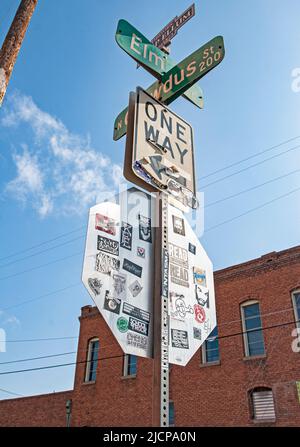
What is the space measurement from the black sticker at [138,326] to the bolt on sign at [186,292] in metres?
0.15

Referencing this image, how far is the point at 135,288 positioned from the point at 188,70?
71.6 inches

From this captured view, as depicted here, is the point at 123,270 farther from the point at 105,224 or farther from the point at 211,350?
the point at 211,350

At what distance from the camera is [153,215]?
2.37 meters

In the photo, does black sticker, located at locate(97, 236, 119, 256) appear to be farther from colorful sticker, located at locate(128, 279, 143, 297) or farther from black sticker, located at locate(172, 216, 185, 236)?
black sticker, located at locate(172, 216, 185, 236)

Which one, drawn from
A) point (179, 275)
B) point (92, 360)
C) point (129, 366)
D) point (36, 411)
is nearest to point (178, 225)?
point (179, 275)

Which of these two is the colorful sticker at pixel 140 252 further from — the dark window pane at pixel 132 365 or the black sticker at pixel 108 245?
the dark window pane at pixel 132 365

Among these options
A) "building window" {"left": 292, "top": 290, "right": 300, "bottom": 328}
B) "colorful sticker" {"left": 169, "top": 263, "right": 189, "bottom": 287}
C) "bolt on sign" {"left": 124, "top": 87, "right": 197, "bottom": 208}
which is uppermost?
"building window" {"left": 292, "top": 290, "right": 300, "bottom": 328}

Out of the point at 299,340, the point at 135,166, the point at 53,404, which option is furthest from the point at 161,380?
the point at 53,404

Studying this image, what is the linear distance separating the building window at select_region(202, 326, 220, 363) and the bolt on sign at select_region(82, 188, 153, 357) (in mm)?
16503

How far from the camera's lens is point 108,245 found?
1979 mm

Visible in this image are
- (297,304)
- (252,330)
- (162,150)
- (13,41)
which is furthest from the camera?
(252,330)

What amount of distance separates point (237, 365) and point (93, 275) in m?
16.5

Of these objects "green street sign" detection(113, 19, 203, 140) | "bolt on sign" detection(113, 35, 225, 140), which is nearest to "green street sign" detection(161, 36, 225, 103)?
"bolt on sign" detection(113, 35, 225, 140)

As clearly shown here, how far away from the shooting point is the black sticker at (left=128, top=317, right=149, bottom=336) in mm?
1915
